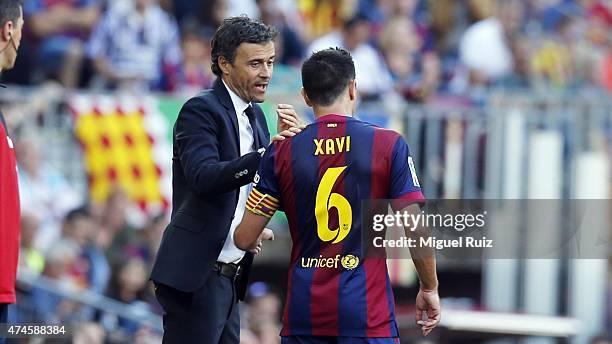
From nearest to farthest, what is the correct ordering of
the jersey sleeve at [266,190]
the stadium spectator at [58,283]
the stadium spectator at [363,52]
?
the jersey sleeve at [266,190] < the stadium spectator at [58,283] < the stadium spectator at [363,52]

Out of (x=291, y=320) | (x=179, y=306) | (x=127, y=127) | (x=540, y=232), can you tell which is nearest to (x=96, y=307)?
(x=127, y=127)

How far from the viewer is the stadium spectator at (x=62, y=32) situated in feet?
42.3

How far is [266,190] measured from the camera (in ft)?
21.0

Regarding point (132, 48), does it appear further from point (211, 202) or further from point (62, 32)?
point (211, 202)

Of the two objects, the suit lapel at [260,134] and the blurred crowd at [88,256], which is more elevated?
the suit lapel at [260,134]

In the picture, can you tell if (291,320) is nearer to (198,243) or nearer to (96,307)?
(198,243)

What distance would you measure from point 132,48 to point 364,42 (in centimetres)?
257

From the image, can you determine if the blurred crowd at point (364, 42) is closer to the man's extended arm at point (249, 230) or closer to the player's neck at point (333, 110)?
the man's extended arm at point (249, 230)

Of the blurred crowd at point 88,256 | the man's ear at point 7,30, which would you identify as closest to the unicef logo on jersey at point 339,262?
the man's ear at point 7,30

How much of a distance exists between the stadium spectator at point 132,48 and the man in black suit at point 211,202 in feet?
20.1

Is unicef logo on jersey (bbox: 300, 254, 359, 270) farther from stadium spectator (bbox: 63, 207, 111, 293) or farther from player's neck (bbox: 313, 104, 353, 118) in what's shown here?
stadium spectator (bbox: 63, 207, 111, 293)

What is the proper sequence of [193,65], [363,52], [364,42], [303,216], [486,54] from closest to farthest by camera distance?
1. [303,216]
2. [193,65]
3. [363,52]
4. [364,42]
5. [486,54]

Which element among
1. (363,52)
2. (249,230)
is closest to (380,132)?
(249,230)

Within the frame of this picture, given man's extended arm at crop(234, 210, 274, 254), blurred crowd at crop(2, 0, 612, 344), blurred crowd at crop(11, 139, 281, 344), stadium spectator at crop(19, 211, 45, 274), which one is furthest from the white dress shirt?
stadium spectator at crop(19, 211, 45, 274)
